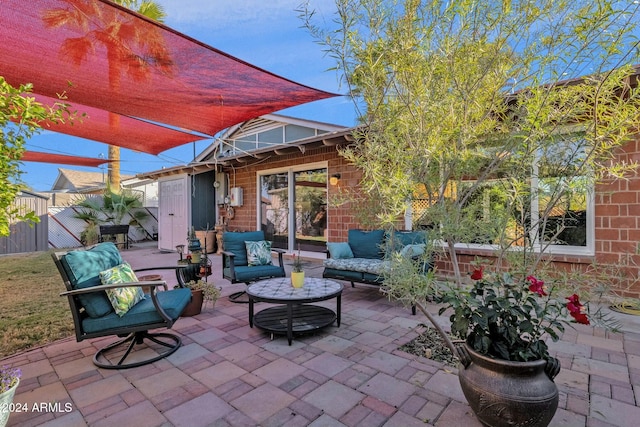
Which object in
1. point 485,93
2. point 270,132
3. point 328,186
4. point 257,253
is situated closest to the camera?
point 485,93

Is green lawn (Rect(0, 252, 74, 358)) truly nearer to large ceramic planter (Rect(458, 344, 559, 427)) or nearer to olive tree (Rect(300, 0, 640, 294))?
olive tree (Rect(300, 0, 640, 294))

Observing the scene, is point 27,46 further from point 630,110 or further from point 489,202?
point 630,110

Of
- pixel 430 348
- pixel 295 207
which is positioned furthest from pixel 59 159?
pixel 430 348

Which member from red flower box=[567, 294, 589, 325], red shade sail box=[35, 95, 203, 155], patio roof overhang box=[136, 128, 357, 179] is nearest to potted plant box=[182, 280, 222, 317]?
red shade sail box=[35, 95, 203, 155]

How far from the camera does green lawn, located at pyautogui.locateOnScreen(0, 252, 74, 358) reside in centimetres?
346

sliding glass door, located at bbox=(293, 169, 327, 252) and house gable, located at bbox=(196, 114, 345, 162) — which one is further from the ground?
house gable, located at bbox=(196, 114, 345, 162)

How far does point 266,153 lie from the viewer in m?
8.66

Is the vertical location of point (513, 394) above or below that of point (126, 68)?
below

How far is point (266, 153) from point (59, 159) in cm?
510

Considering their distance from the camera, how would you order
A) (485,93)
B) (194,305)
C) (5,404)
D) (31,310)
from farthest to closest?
(31,310)
(194,305)
(485,93)
(5,404)

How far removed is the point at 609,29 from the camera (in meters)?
1.86

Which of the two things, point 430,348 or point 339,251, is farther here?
point 339,251

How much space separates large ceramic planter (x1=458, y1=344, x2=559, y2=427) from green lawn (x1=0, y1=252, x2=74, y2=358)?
162 inches

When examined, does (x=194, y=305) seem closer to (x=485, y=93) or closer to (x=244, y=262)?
(x=244, y=262)
